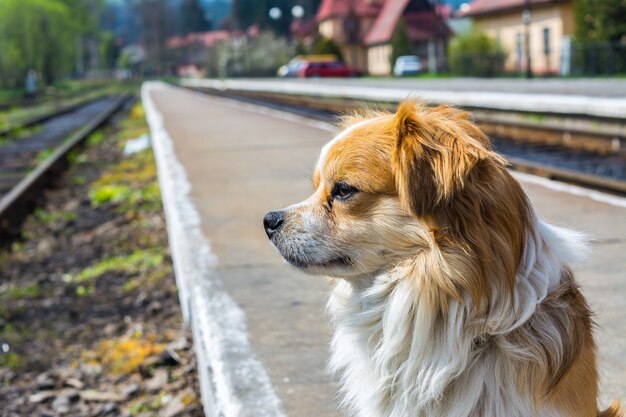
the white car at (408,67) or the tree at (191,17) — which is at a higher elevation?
the tree at (191,17)

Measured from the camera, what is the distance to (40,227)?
972 cm

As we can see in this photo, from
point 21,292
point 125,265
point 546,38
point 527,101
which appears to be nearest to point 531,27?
point 546,38

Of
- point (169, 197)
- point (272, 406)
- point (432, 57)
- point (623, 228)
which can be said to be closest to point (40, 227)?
point (169, 197)

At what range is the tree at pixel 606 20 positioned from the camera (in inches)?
1430

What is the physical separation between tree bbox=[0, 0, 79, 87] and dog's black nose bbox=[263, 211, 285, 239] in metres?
69.0

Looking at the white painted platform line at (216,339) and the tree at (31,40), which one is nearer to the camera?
the white painted platform line at (216,339)

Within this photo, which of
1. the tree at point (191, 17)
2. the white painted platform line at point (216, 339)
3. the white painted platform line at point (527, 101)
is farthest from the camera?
the tree at point (191, 17)

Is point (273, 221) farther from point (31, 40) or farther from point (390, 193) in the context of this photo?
point (31, 40)

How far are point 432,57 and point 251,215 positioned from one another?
54.6 metres

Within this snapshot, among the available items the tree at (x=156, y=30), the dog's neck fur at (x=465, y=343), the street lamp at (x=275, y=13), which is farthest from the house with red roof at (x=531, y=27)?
the tree at (x=156, y=30)

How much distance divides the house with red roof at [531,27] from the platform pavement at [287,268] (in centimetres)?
3544

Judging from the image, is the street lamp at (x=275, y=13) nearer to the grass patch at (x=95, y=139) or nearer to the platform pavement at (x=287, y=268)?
the grass patch at (x=95, y=139)

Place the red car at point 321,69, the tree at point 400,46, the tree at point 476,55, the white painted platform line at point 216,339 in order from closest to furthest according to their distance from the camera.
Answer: the white painted platform line at point 216,339 → the tree at point 476,55 → the red car at point 321,69 → the tree at point 400,46

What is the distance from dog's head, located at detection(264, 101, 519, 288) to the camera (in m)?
2.40
